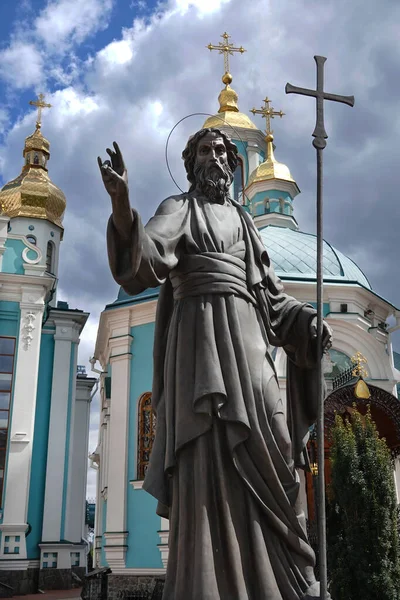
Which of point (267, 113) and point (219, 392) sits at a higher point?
point (267, 113)

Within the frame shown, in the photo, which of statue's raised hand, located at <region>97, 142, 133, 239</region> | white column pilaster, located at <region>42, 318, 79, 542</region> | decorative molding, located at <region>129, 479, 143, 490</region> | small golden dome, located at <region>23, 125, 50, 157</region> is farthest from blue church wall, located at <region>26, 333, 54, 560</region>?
statue's raised hand, located at <region>97, 142, 133, 239</region>

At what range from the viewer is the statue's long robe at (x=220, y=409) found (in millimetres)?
3168

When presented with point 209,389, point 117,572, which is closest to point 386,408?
point 117,572

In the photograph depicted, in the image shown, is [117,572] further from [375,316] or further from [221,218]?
[221,218]

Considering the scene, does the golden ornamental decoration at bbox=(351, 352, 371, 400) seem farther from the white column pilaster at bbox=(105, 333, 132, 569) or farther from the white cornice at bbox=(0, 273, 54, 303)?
the white cornice at bbox=(0, 273, 54, 303)

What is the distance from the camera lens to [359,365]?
17.1 meters

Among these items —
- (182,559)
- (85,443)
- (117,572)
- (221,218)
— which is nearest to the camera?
(182,559)

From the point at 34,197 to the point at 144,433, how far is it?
11329 mm

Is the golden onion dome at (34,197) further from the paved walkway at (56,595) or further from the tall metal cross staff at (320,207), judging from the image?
the tall metal cross staff at (320,207)

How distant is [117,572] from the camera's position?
57.6 ft

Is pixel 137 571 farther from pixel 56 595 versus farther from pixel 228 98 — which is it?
pixel 228 98

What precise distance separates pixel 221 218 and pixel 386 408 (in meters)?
13.1

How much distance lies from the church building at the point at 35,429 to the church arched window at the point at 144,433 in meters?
3.66

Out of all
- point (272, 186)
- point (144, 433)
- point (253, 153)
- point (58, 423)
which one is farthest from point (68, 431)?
point (253, 153)
